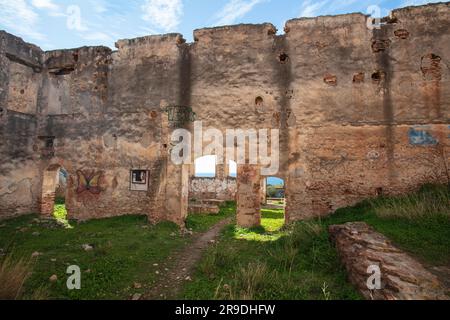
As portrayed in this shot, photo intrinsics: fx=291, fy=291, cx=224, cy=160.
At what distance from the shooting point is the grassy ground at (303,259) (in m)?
4.19

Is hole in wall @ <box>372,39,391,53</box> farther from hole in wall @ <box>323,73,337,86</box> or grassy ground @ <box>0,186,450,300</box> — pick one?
grassy ground @ <box>0,186,450,300</box>

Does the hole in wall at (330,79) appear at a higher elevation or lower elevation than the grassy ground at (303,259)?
higher

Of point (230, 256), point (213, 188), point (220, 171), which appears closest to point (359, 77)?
point (230, 256)

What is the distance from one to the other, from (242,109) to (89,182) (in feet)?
20.5

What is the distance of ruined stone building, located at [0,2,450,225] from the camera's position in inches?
347

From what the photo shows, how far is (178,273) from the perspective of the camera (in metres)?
5.40

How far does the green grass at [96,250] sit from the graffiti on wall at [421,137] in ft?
23.7

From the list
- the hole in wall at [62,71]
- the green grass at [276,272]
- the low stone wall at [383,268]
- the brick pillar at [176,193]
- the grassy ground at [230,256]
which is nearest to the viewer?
the low stone wall at [383,268]

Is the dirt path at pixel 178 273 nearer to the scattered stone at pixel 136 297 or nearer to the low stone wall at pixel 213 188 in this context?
the scattered stone at pixel 136 297

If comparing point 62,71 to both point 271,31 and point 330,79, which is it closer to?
point 271,31

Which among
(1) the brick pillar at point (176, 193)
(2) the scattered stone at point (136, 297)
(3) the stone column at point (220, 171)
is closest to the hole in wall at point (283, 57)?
(1) the brick pillar at point (176, 193)

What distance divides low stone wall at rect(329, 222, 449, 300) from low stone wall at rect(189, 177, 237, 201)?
13.0 meters

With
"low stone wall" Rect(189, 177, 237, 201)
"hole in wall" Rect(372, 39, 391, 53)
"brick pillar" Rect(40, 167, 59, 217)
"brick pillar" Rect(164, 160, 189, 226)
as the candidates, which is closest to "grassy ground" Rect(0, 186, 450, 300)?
"brick pillar" Rect(164, 160, 189, 226)
